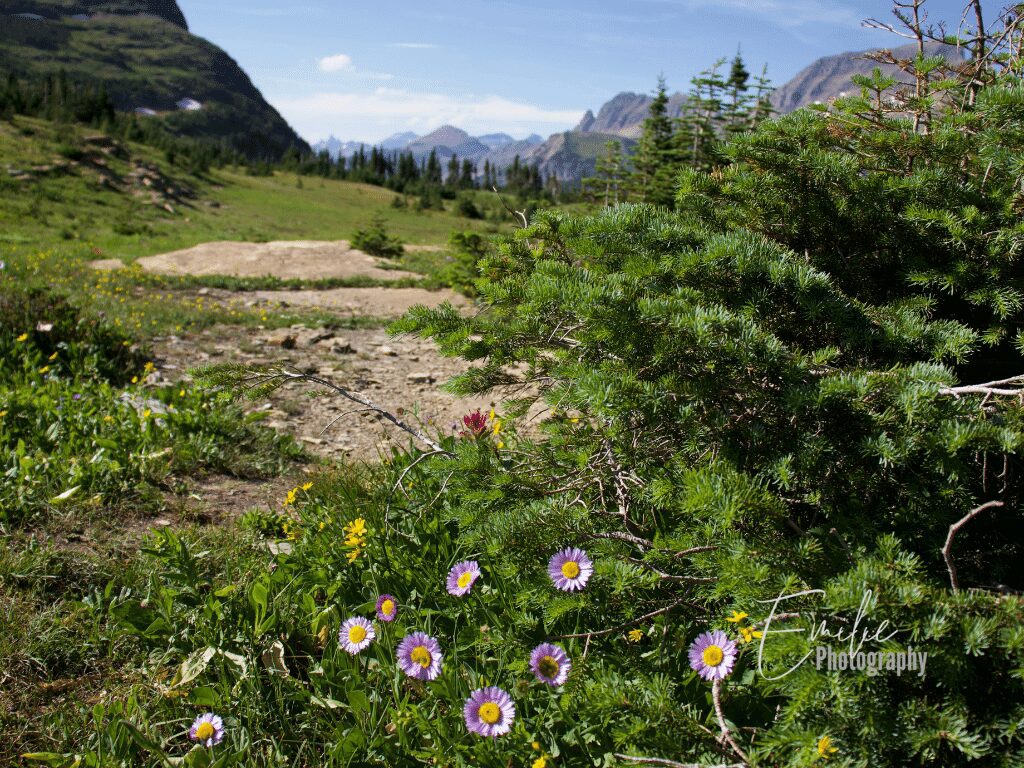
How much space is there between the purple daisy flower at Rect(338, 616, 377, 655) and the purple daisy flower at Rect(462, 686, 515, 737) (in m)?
0.47

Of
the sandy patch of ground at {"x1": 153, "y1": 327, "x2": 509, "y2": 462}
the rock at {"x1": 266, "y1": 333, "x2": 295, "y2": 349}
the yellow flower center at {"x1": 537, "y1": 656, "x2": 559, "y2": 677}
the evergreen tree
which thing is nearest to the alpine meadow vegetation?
the yellow flower center at {"x1": 537, "y1": 656, "x2": 559, "y2": 677}

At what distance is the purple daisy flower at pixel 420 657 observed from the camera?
6.25ft

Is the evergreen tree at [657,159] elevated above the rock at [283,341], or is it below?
above

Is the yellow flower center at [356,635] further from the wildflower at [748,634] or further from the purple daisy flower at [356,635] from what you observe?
the wildflower at [748,634]

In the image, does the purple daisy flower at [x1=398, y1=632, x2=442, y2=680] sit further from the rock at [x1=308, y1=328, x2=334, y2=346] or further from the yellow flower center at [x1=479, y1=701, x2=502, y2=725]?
the rock at [x1=308, y1=328, x2=334, y2=346]

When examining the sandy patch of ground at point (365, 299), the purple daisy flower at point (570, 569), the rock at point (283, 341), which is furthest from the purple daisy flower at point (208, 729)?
the sandy patch of ground at point (365, 299)

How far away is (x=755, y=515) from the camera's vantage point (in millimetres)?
1688

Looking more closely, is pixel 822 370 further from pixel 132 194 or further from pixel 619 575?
pixel 132 194

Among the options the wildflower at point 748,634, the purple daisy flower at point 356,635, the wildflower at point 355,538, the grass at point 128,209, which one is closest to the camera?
the wildflower at point 748,634

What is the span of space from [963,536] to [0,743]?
2.96 metres

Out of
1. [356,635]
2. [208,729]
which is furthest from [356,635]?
[208,729]

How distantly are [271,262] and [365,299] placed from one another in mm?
3666

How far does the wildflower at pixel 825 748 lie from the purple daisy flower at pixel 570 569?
0.65 m

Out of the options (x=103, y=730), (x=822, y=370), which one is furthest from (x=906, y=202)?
(x=103, y=730)
